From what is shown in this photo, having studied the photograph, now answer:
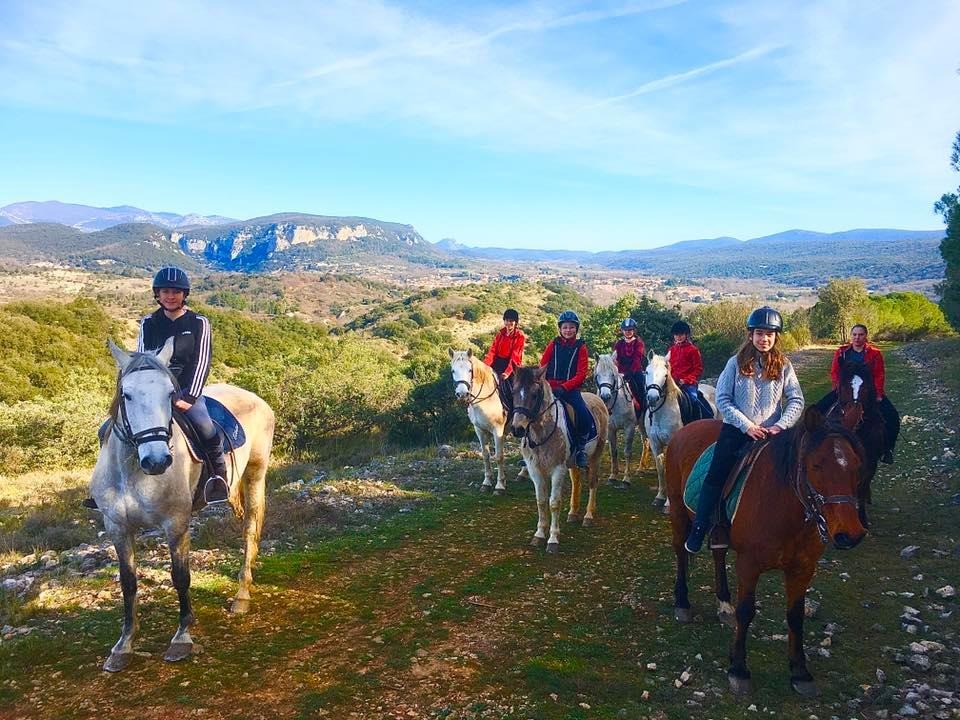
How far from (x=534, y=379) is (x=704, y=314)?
4172cm

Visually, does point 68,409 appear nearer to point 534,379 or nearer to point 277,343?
point 534,379

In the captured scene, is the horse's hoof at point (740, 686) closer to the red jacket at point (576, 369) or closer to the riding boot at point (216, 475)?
the red jacket at point (576, 369)

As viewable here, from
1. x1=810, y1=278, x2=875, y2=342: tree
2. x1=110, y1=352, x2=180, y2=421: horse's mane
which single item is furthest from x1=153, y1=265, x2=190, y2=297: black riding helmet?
x1=810, y1=278, x2=875, y2=342: tree

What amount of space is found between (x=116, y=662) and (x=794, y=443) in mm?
6079

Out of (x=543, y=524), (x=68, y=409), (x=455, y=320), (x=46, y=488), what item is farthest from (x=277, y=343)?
(x=543, y=524)

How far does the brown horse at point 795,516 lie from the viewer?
4.03m

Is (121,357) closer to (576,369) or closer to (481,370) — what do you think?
(576,369)

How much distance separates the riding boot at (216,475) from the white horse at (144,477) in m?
0.13

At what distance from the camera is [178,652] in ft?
16.8

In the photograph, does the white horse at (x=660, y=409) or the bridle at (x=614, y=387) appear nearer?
the white horse at (x=660, y=409)

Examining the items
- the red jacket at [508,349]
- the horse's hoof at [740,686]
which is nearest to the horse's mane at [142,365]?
the horse's hoof at [740,686]

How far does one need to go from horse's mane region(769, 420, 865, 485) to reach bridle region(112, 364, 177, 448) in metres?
4.95

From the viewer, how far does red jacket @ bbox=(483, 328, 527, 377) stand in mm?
11914

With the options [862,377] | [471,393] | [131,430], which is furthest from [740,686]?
[471,393]
